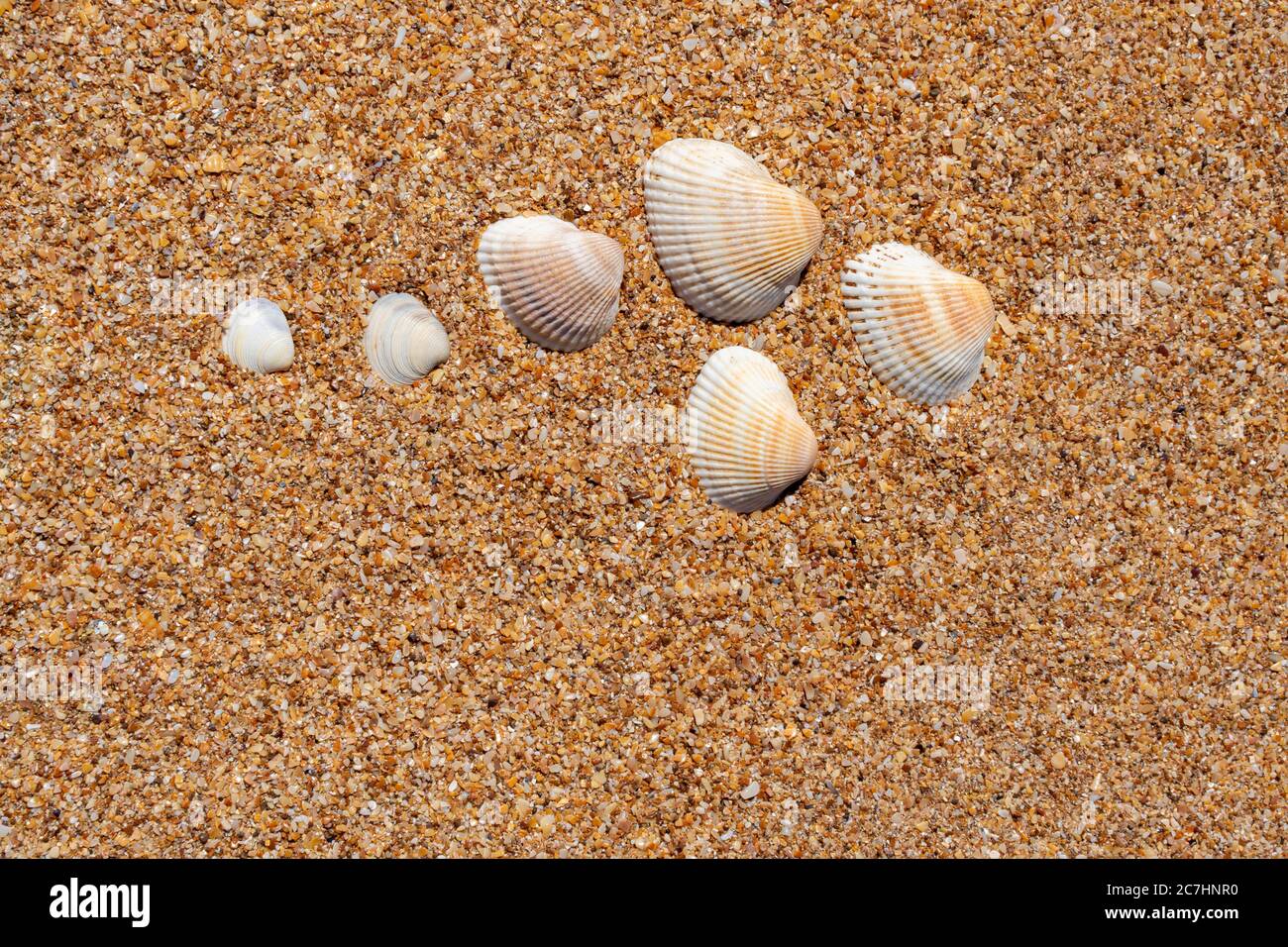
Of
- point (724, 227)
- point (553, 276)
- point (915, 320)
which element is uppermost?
point (724, 227)

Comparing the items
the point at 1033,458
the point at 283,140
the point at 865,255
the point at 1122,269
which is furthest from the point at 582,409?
the point at 1122,269

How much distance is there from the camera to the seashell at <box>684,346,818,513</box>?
7.13 ft

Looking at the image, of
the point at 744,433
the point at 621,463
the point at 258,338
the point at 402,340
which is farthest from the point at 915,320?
the point at 258,338

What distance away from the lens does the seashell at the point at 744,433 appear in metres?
2.17

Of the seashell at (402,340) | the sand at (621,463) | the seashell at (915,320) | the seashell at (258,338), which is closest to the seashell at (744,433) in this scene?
the sand at (621,463)

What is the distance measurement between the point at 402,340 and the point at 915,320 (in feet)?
4.30

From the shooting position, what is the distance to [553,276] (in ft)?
6.96

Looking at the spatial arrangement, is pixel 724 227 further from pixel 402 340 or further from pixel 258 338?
pixel 258 338

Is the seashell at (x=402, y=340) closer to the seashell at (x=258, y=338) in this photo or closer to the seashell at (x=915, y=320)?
the seashell at (x=258, y=338)

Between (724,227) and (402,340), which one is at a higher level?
(724,227)

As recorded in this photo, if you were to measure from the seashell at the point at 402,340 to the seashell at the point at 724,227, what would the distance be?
623 millimetres

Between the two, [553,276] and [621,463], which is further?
[621,463]

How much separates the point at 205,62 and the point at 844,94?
5.45ft
